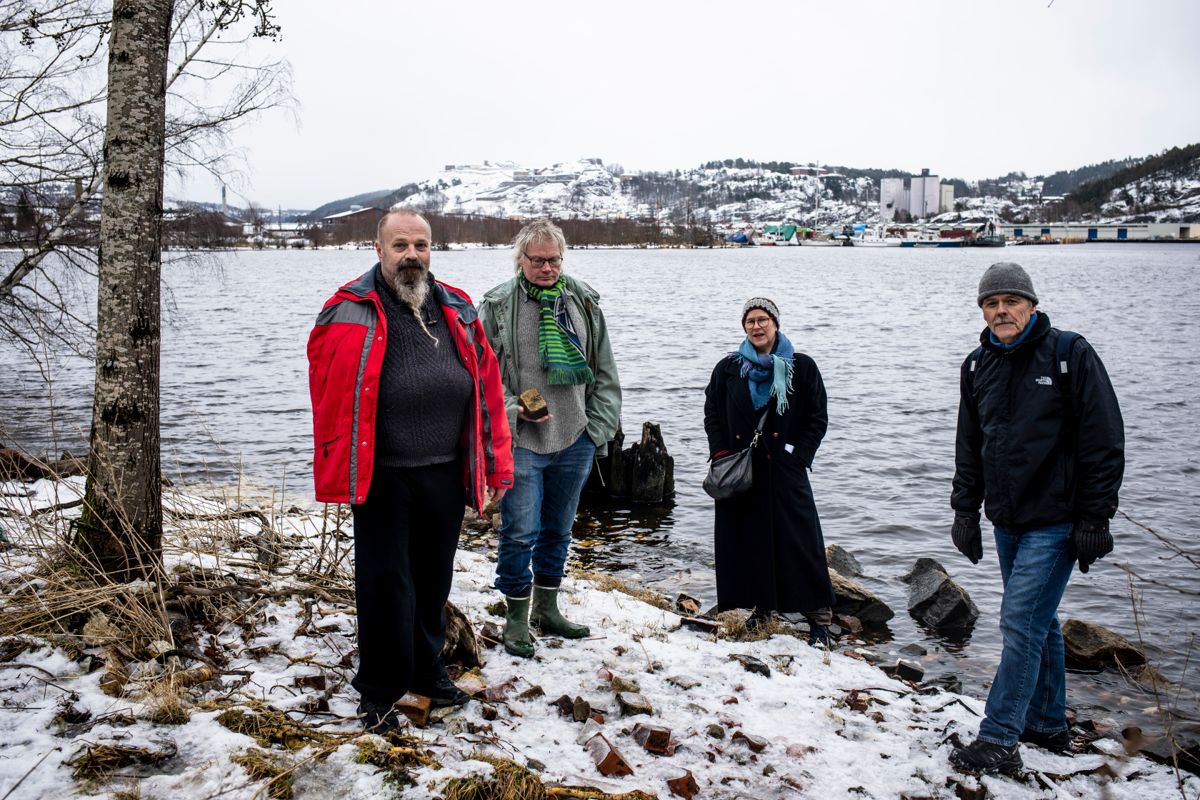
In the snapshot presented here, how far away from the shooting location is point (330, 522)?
8.30 meters

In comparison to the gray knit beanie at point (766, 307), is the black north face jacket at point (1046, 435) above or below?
below

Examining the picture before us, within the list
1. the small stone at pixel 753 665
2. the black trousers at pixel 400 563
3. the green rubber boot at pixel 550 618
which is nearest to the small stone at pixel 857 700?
the small stone at pixel 753 665

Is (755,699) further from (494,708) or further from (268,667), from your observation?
(268,667)

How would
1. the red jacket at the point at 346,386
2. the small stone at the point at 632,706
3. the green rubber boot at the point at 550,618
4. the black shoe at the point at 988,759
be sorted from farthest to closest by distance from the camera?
the green rubber boot at the point at 550,618 → the small stone at the point at 632,706 → the black shoe at the point at 988,759 → the red jacket at the point at 346,386

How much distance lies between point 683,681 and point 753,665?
1.83 ft

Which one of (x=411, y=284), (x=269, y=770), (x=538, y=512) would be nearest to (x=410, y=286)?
(x=411, y=284)

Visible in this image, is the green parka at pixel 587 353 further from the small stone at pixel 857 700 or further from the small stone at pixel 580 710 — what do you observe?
the small stone at pixel 857 700

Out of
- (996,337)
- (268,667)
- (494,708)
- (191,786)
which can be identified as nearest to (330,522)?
(268,667)

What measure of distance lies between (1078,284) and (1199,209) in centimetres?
16035

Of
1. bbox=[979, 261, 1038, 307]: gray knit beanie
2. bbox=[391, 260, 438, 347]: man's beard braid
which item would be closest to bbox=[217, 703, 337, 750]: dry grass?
bbox=[391, 260, 438, 347]: man's beard braid

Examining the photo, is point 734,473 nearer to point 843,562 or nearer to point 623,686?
point 623,686

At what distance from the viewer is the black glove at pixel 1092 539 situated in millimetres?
3812

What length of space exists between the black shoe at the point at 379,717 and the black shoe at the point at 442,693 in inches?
8.5

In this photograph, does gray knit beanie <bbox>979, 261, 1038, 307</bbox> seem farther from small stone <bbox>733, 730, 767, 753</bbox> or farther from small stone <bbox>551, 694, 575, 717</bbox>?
small stone <bbox>551, 694, 575, 717</bbox>
